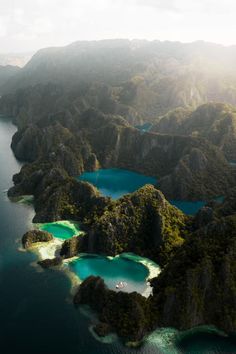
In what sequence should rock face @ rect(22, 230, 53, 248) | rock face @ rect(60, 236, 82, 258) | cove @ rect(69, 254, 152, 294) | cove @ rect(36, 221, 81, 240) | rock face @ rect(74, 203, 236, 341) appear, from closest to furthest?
1. rock face @ rect(74, 203, 236, 341)
2. cove @ rect(69, 254, 152, 294)
3. rock face @ rect(60, 236, 82, 258)
4. rock face @ rect(22, 230, 53, 248)
5. cove @ rect(36, 221, 81, 240)

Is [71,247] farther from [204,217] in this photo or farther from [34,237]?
Result: [204,217]

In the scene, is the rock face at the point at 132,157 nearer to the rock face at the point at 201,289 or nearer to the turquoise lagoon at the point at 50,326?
the turquoise lagoon at the point at 50,326

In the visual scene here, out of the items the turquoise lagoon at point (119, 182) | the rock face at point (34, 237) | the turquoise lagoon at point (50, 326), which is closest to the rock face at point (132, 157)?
the turquoise lagoon at point (119, 182)

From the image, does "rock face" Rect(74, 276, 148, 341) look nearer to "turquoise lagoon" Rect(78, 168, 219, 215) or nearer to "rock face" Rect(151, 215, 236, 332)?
"rock face" Rect(151, 215, 236, 332)

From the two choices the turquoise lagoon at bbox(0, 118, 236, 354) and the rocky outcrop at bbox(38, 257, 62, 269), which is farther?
the rocky outcrop at bbox(38, 257, 62, 269)

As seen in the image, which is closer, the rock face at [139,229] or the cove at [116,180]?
the rock face at [139,229]

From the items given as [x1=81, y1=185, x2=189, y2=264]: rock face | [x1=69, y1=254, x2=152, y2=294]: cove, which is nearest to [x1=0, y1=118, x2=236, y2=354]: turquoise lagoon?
[x1=69, y1=254, x2=152, y2=294]: cove

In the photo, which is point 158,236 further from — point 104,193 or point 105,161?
point 105,161

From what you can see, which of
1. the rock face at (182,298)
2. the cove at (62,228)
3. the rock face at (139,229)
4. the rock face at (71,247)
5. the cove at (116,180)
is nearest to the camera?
the rock face at (182,298)
